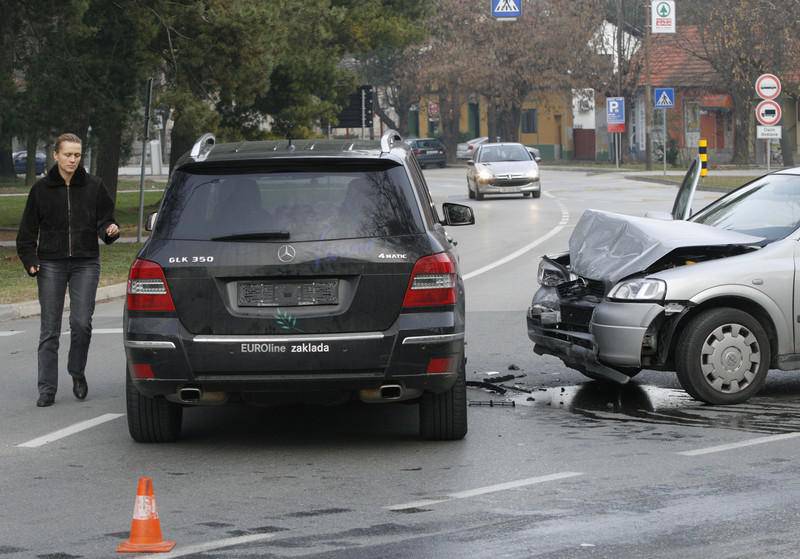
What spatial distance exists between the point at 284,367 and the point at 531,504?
166cm

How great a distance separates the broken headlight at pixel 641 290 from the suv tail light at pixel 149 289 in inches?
120

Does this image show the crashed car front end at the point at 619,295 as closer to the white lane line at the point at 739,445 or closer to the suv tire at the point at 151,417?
the white lane line at the point at 739,445

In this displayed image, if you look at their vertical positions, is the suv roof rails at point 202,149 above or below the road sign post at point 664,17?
below

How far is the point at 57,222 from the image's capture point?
10297mm

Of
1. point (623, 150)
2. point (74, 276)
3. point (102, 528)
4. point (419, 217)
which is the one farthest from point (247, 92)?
point (623, 150)

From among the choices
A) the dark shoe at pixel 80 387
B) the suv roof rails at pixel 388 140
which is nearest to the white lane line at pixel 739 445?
the suv roof rails at pixel 388 140

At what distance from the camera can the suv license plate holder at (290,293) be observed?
8.11 m

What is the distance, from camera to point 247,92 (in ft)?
92.1

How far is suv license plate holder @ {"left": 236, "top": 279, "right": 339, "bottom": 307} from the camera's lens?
8.11 metres

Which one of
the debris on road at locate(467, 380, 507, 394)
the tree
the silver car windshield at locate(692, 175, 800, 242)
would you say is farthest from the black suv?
the tree

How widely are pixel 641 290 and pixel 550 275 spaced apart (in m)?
1.22

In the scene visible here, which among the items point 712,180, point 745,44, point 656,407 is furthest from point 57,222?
point 745,44

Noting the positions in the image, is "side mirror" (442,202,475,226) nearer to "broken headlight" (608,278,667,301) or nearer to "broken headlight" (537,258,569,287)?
"broken headlight" (537,258,569,287)

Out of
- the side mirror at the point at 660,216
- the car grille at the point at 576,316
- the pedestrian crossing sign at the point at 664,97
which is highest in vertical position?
the pedestrian crossing sign at the point at 664,97
